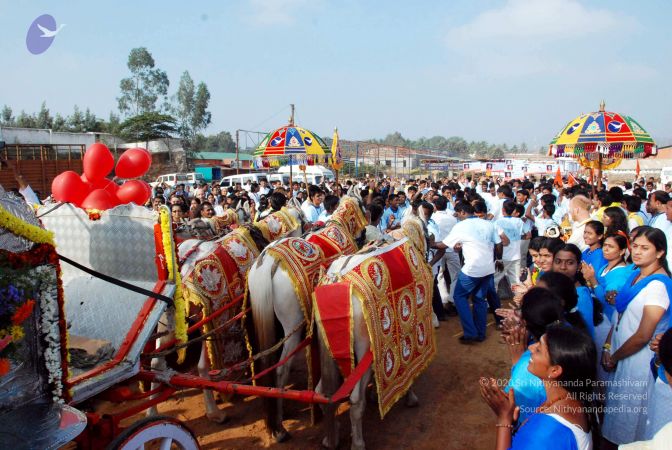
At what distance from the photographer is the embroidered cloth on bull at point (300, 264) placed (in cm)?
387

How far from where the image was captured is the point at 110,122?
128 feet

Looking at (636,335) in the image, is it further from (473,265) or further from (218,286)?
(218,286)

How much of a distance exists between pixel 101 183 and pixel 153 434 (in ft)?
7.30

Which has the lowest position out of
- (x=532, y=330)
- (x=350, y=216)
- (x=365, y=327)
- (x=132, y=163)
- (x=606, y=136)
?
(x=365, y=327)

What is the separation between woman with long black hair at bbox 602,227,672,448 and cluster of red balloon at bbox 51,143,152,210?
3700 mm

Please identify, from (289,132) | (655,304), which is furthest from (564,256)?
(289,132)

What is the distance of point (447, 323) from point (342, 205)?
2.62 meters

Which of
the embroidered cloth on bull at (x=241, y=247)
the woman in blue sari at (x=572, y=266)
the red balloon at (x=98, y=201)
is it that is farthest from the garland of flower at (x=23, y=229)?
the woman in blue sari at (x=572, y=266)

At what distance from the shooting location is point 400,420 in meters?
4.17

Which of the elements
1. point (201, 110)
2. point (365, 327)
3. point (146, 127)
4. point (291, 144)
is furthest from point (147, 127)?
point (365, 327)

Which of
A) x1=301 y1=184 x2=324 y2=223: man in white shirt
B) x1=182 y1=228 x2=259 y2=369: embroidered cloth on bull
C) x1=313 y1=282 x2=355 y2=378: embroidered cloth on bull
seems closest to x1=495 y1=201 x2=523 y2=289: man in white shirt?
x1=301 y1=184 x2=324 y2=223: man in white shirt

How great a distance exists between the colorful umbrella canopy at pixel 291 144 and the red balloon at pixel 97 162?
5480 millimetres

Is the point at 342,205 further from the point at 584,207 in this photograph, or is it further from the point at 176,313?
the point at 584,207

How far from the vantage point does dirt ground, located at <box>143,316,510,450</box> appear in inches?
151
